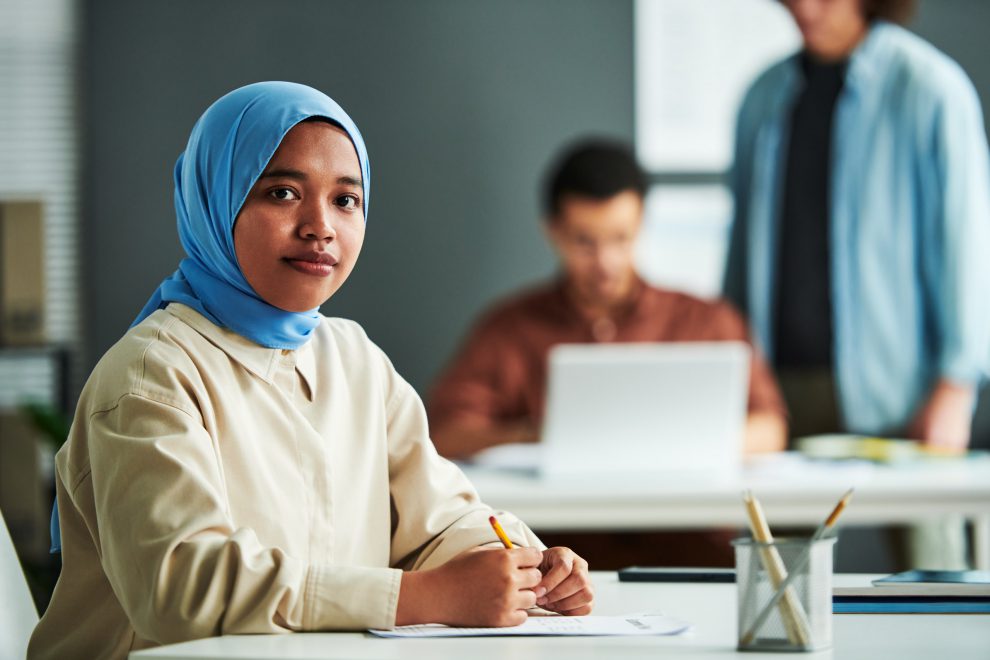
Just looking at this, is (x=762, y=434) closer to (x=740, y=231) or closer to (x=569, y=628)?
(x=740, y=231)

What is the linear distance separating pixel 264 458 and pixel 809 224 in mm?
3572

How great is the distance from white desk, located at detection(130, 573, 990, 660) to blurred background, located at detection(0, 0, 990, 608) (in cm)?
349

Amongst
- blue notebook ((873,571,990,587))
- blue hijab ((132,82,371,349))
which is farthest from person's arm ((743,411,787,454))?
blue hijab ((132,82,371,349))

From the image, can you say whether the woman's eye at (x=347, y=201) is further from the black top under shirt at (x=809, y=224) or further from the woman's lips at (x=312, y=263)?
the black top under shirt at (x=809, y=224)

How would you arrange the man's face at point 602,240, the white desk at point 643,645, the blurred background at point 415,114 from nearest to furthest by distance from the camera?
the white desk at point 643,645
the man's face at point 602,240
the blurred background at point 415,114

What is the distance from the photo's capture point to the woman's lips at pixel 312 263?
1122 millimetres

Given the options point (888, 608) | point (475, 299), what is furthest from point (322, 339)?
point (475, 299)

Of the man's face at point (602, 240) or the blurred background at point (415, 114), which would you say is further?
the blurred background at point (415, 114)

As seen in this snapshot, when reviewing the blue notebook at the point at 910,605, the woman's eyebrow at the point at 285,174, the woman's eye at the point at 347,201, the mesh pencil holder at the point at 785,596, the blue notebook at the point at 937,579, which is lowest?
the blue notebook at the point at 910,605

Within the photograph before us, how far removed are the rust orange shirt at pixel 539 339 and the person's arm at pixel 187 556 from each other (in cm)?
263

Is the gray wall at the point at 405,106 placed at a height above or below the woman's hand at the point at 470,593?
above

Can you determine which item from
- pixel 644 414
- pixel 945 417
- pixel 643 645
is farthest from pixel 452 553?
pixel 945 417

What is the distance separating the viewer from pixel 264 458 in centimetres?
112

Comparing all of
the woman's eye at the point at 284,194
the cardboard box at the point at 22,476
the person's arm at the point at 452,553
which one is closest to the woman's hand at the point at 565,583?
the person's arm at the point at 452,553
